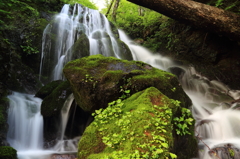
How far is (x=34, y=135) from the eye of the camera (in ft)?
17.3

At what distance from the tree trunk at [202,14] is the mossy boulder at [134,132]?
3.96 meters

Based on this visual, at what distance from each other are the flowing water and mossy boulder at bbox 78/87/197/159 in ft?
2.83

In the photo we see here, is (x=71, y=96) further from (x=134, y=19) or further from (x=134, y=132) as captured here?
(x=134, y=19)

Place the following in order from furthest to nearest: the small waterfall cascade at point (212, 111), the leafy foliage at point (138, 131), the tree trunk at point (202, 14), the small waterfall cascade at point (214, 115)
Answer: the tree trunk at point (202, 14) < the small waterfall cascade at point (212, 111) < the small waterfall cascade at point (214, 115) < the leafy foliage at point (138, 131)

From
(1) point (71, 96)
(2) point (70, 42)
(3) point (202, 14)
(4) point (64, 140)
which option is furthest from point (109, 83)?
(2) point (70, 42)

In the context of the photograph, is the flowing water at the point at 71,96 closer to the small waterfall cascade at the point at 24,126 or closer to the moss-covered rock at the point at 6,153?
the small waterfall cascade at the point at 24,126

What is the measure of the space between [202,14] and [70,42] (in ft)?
22.6

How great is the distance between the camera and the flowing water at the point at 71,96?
475 cm

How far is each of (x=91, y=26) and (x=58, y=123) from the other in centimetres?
789

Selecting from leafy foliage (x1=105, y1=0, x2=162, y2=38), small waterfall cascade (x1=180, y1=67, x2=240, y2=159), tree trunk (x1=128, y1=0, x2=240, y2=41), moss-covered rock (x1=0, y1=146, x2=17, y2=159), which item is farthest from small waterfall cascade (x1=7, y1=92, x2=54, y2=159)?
leafy foliage (x1=105, y1=0, x2=162, y2=38)

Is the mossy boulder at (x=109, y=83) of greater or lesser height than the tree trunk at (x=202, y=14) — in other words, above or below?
below

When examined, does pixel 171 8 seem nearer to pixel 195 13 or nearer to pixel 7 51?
pixel 195 13

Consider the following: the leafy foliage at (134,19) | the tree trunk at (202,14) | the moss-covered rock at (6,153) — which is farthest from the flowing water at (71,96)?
the tree trunk at (202,14)

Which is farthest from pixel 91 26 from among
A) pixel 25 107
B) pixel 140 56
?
pixel 25 107
